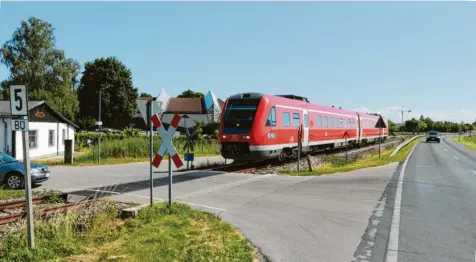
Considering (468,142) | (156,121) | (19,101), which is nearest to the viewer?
(19,101)

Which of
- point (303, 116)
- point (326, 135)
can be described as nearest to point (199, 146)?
point (326, 135)

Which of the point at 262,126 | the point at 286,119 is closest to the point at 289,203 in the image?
the point at 262,126

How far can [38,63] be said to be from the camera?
43.6 metres

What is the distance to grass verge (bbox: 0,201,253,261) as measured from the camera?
224 inches

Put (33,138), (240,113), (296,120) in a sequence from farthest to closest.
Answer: (33,138)
(296,120)
(240,113)

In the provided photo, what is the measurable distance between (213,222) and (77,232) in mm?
2520

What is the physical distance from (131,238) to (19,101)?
280 centimetres

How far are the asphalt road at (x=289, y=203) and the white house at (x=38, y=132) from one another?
924 centimetres

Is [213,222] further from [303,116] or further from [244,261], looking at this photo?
[303,116]

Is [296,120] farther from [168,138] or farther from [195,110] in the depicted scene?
[195,110]

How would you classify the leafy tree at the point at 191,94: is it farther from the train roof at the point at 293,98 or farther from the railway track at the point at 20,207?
the railway track at the point at 20,207

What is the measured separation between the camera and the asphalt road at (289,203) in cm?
644

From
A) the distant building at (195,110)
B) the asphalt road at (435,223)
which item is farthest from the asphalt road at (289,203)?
the distant building at (195,110)

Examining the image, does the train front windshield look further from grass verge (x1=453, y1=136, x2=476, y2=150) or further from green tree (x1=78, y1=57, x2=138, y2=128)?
green tree (x1=78, y1=57, x2=138, y2=128)
